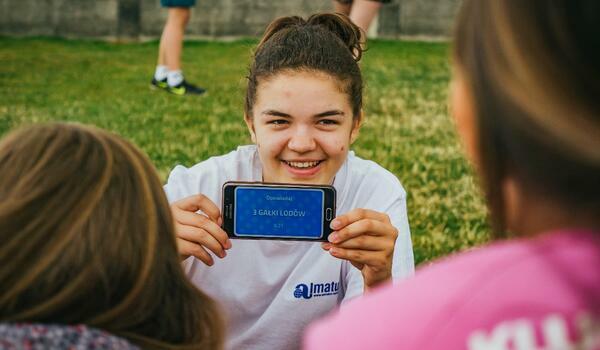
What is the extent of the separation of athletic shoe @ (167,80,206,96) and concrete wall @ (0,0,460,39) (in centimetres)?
671

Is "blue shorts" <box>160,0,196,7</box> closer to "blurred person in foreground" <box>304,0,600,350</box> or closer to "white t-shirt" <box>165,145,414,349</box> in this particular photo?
"white t-shirt" <box>165,145,414,349</box>

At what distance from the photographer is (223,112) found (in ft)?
23.9

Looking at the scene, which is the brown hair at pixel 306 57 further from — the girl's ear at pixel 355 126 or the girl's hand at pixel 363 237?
the girl's hand at pixel 363 237

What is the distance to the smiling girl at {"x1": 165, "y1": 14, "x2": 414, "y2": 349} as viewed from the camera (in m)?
2.59

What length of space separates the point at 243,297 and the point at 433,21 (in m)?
13.1

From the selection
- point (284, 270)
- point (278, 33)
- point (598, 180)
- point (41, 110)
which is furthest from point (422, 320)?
point (41, 110)

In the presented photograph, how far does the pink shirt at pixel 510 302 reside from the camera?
1.06 m

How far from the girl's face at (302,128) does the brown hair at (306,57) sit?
0.11 feet

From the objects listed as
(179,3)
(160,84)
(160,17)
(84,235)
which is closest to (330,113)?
(84,235)

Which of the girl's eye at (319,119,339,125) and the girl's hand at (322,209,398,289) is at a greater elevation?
the girl's eye at (319,119,339,125)

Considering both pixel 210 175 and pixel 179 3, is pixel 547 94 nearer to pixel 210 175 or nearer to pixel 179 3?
pixel 210 175

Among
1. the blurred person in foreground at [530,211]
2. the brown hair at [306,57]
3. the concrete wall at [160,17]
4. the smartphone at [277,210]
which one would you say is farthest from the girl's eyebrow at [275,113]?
the concrete wall at [160,17]

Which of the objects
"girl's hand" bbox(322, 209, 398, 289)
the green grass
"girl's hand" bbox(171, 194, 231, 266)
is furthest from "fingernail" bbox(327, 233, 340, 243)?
the green grass

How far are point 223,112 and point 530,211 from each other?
20.4ft
